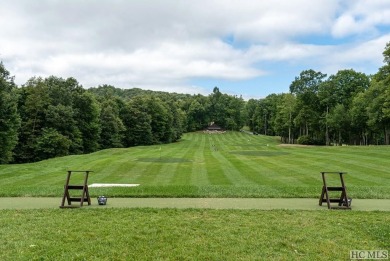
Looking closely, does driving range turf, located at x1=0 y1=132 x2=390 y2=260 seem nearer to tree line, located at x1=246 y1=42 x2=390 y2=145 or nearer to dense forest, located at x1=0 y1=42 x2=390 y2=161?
dense forest, located at x1=0 y1=42 x2=390 y2=161

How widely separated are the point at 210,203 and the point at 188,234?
3456 millimetres

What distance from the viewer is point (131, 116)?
239 ft

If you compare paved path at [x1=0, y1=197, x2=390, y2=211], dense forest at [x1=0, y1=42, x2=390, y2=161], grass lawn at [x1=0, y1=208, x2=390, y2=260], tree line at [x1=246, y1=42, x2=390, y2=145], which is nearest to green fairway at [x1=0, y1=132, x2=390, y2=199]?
paved path at [x1=0, y1=197, x2=390, y2=211]

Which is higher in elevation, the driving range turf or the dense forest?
the dense forest

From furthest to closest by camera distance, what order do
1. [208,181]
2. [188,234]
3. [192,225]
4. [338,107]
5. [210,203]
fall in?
1. [338,107]
2. [208,181]
3. [210,203]
4. [192,225]
5. [188,234]

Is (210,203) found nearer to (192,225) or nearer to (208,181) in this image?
(192,225)

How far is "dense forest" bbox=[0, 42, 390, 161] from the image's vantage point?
144 ft

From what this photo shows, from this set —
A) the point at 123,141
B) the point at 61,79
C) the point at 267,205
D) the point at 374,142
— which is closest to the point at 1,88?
the point at 61,79

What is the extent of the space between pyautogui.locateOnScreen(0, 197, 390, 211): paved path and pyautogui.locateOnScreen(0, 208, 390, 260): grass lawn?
0.94 m

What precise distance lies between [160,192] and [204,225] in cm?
463

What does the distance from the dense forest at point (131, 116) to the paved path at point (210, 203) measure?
27250 mm

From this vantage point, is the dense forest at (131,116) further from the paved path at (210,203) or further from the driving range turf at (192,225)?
the driving range turf at (192,225)

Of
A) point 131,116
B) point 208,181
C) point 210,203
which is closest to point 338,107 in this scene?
point 131,116

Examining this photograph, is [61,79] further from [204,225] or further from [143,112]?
[204,225]
